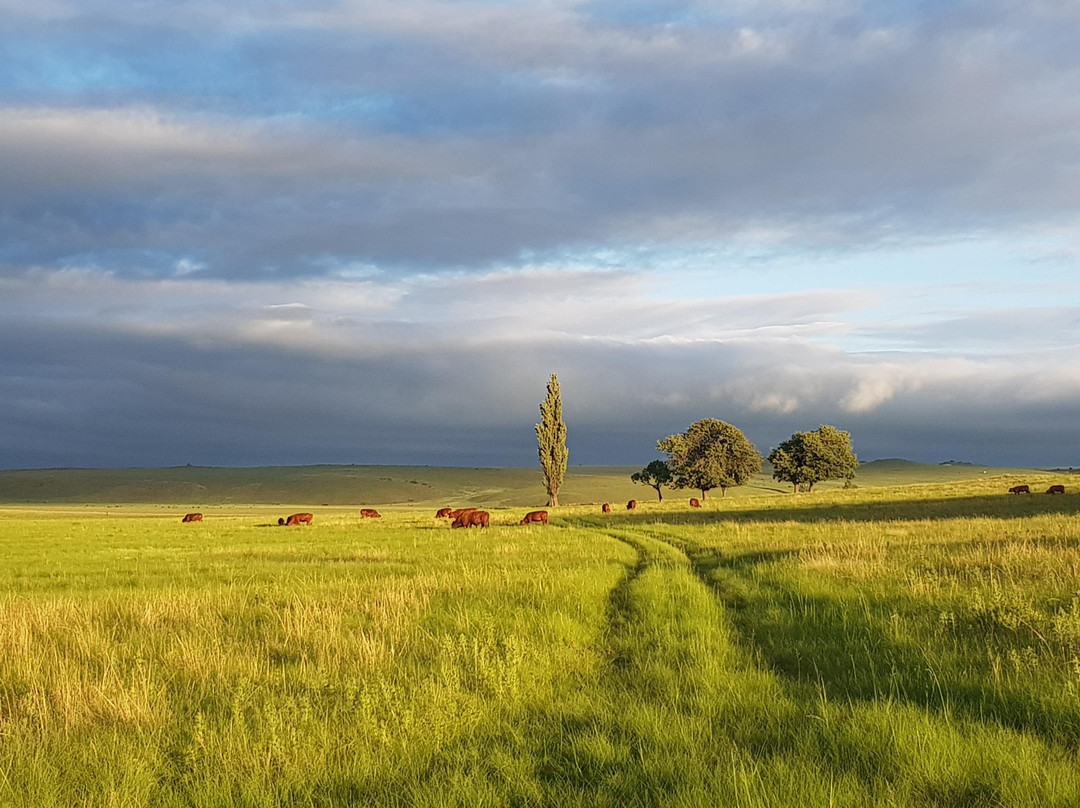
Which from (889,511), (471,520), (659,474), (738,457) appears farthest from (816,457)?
(471,520)

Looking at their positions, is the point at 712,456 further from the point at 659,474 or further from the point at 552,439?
the point at 552,439

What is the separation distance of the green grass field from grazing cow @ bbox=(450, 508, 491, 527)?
1114 inches

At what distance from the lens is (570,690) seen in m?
7.78

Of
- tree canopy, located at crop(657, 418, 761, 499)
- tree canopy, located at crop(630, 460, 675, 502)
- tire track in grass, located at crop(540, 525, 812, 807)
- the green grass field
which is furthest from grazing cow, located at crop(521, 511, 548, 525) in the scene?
tree canopy, located at crop(630, 460, 675, 502)

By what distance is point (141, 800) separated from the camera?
5359mm

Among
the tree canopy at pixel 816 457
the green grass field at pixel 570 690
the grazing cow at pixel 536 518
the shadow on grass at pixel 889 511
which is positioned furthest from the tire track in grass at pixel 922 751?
the tree canopy at pixel 816 457

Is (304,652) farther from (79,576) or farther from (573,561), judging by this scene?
(79,576)

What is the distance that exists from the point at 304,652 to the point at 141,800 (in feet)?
13.1

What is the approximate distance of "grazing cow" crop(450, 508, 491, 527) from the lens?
146 feet

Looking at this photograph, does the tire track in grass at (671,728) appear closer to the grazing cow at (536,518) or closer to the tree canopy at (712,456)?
the grazing cow at (536,518)

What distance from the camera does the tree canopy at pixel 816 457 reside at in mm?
100562

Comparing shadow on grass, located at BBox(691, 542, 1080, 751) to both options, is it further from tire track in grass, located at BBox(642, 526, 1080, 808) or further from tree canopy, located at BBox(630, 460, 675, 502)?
tree canopy, located at BBox(630, 460, 675, 502)

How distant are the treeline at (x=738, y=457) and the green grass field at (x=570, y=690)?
84.2m

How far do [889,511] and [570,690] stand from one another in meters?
40.2
